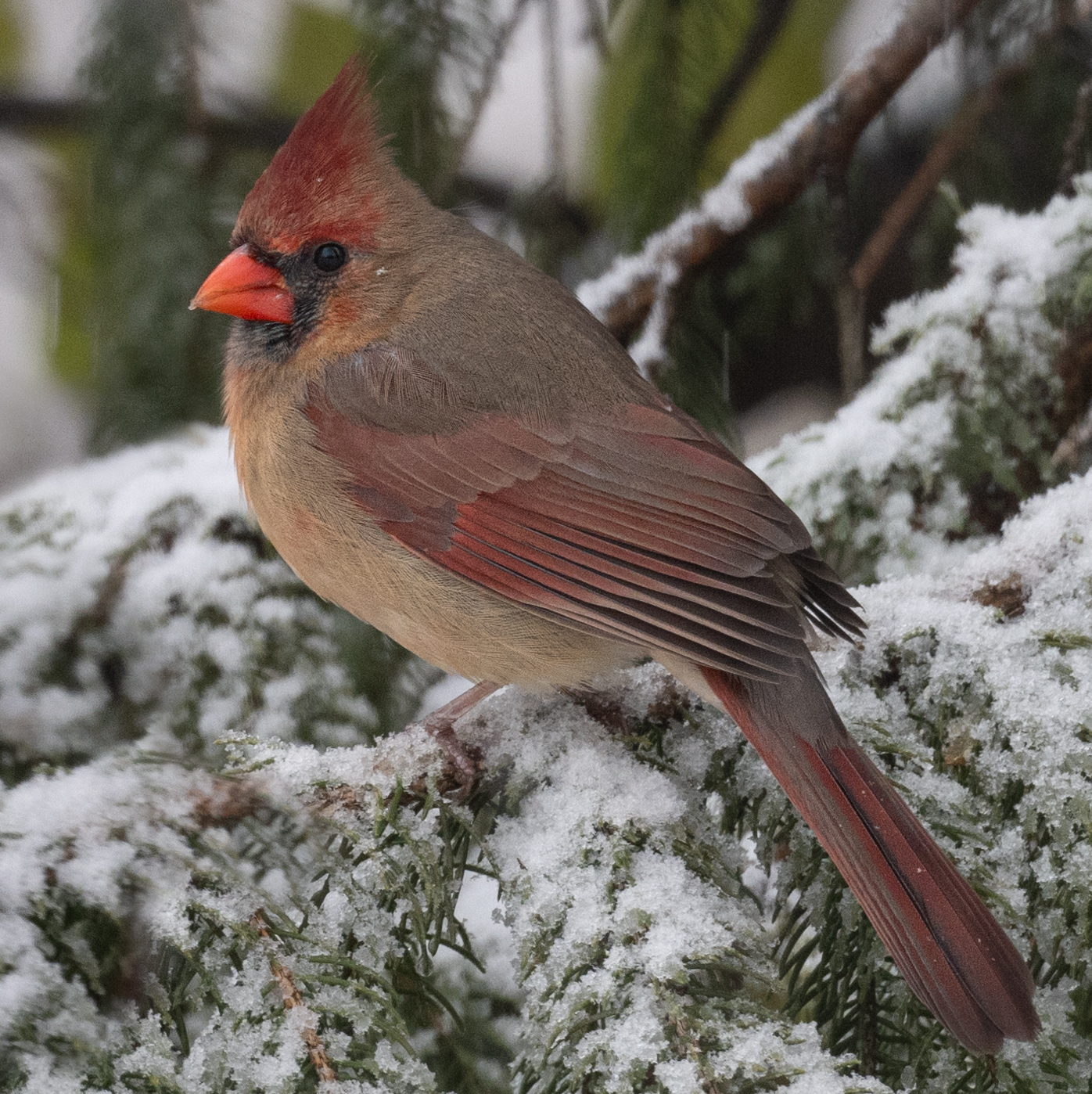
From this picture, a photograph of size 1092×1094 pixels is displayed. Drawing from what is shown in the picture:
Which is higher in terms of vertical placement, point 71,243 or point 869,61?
point 71,243

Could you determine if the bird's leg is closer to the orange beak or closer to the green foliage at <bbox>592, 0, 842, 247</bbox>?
A: the orange beak

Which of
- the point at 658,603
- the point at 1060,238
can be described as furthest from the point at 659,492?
the point at 1060,238

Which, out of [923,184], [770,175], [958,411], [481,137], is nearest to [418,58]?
[770,175]

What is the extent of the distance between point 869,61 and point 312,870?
77.3 inches

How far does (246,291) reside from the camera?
2.49 meters

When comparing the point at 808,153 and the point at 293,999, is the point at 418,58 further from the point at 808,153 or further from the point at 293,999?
the point at 293,999

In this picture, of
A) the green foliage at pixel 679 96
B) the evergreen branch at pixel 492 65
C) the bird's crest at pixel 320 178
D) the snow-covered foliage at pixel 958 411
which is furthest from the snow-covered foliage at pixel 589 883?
the evergreen branch at pixel 492 65

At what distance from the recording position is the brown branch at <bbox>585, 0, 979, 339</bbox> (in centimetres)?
258

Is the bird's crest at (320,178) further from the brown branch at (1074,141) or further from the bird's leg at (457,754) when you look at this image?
the brown branch at (1074,141)

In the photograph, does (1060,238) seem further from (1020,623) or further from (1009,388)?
(1020,623)

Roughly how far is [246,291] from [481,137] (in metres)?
1.40

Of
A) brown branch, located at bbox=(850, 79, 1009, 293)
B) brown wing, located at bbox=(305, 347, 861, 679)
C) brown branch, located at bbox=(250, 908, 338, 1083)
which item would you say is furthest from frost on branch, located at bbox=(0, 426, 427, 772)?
brown branch, located at bbox=(850, 79, 1009, 293)

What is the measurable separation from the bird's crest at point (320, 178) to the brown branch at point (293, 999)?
1456mm

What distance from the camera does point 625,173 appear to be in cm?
295
